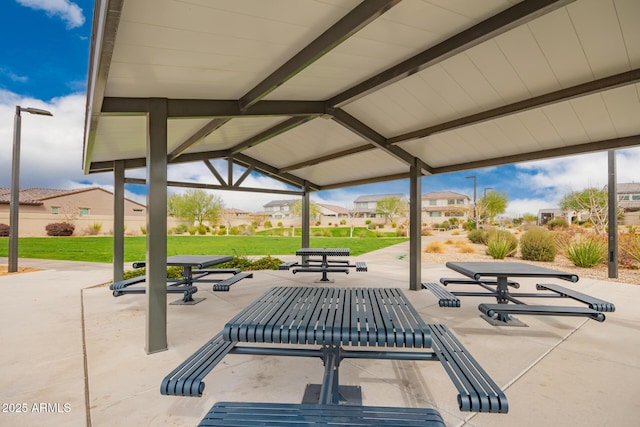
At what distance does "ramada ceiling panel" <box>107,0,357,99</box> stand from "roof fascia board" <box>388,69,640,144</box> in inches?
102

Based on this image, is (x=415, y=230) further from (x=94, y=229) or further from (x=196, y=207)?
(x=196, y=207)

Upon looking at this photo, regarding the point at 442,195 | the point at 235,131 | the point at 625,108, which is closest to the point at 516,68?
the point at 625,108

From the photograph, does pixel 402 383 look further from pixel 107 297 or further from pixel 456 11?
pixel 107 297

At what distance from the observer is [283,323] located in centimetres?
190

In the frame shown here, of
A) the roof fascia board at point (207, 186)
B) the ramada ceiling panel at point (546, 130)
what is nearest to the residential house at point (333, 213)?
the roof fascia board at point (207, 186)

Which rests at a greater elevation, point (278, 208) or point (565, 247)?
point (278, 208)

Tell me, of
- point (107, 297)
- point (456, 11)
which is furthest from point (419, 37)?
point (107, 297)

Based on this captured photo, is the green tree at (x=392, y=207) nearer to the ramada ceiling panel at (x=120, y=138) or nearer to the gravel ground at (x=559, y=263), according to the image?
the gravel ground at (x=559, y=263)

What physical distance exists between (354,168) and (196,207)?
84.3 ft

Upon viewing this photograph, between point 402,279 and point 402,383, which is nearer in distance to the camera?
point 402,383

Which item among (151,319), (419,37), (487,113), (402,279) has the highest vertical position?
(419,37)

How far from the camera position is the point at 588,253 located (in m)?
9.12

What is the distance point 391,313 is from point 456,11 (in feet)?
7.65

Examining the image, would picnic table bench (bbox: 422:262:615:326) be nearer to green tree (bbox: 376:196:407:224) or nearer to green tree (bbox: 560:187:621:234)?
green tree (bbox: 560:187:621:234)
